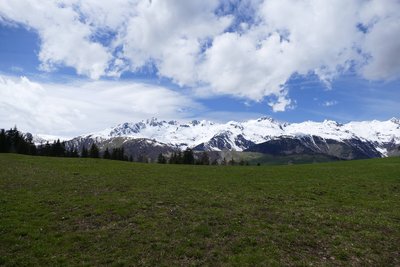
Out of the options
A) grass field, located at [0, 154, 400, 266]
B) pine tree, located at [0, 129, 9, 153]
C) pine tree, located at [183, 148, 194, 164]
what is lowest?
grass field, located at [0, 154, 400, 266]

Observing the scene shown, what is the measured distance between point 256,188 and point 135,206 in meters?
16.7

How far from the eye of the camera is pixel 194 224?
24.0 metres

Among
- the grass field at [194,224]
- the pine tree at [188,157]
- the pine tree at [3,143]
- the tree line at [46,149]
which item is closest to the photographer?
the grass field at [194,224]

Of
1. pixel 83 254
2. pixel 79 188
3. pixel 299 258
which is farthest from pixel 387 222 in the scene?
pixel 79 188

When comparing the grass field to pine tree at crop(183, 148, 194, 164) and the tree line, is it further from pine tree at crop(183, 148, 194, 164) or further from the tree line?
pine tree at crop(183, 148, 194, 164)

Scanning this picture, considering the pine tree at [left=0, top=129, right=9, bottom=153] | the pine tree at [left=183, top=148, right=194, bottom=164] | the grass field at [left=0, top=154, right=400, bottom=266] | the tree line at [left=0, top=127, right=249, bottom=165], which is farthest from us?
the pine tree at [left=183, top=148, right=194, bottom=164]

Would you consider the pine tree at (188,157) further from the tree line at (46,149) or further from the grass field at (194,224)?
the grass field at (194,224)

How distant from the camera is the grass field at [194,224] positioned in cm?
1884

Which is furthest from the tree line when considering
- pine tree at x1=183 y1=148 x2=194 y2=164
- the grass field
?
the grass field

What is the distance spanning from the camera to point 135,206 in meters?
28.7

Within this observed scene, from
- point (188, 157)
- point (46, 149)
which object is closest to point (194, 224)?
point (188, 157)

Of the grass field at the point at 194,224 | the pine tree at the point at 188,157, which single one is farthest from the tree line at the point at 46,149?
the grass field at the point at 194,224

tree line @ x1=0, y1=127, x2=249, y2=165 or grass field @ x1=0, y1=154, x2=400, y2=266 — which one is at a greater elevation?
tree line @ x1=0, y1=127, x2=249, y2=165

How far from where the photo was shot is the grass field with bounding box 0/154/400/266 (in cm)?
1884
